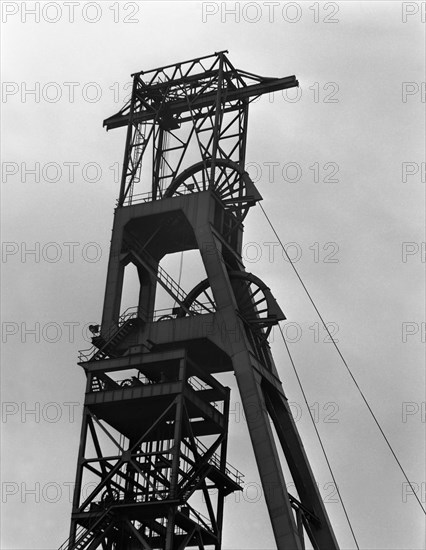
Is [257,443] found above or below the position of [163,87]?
below

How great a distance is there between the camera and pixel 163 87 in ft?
219

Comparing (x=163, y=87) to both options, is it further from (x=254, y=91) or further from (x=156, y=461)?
(x=156, y=461)

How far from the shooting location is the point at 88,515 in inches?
2200

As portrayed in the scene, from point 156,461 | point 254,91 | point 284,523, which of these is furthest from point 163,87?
point 284,523

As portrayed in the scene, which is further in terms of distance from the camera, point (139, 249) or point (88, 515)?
point (139, 249)

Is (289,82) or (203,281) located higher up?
(289,82)

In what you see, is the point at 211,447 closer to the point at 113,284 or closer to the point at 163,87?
the point at 113,284

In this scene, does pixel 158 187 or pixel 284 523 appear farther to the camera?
pixel 158 187

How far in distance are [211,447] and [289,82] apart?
1922 cm

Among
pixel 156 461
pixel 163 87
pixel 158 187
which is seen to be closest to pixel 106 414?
pixel 156 461

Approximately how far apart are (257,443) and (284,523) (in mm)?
3813

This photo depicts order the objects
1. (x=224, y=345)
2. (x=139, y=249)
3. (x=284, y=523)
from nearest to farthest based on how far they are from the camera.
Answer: (x=284, y=523), (x=224, y=345), (x=139, y=249)

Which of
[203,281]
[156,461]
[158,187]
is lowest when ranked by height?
[156,461]

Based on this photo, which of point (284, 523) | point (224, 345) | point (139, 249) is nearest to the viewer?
point (284, 523)
